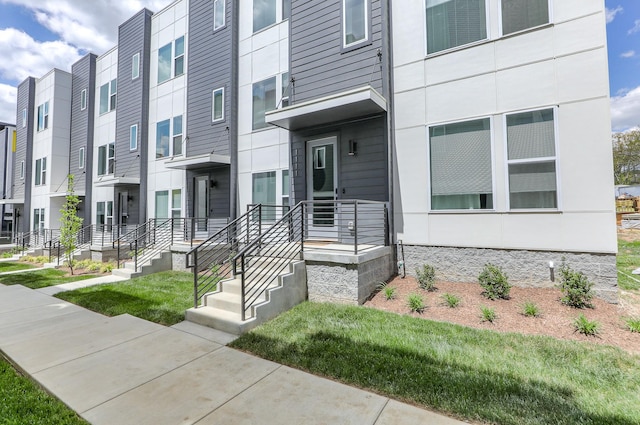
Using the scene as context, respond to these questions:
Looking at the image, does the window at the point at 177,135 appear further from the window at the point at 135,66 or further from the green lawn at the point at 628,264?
the green lawn at the point at 628,264

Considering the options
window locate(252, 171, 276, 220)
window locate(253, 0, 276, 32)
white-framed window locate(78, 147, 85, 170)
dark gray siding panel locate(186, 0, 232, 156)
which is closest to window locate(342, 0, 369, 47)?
window locate(253, 0, 276, 32)

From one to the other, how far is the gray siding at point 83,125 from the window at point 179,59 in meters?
7.77

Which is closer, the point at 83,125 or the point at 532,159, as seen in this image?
the point at 532,159

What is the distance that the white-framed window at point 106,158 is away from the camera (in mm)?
15289

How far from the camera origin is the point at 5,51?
64.0 feet

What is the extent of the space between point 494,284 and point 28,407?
21.1ft

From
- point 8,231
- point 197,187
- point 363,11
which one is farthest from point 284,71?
point 8,231

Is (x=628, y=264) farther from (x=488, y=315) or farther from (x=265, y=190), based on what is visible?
(x=265, y=190)

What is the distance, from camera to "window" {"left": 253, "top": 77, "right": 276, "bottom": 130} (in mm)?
9539

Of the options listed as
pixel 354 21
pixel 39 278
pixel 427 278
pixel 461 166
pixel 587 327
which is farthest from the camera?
pixel 39 278

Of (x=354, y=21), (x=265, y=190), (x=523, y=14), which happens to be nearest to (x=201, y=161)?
(x=265, y=190)

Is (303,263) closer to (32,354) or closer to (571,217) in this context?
(32,354)

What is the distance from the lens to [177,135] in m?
12.3

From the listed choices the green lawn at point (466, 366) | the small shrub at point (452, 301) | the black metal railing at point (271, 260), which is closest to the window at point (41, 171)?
the black metal railing at point (271, 260)
